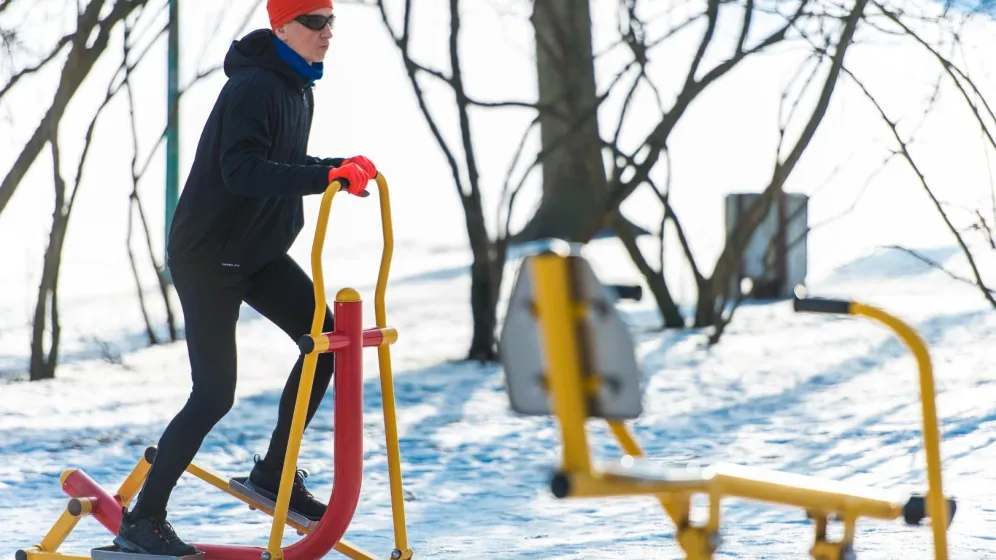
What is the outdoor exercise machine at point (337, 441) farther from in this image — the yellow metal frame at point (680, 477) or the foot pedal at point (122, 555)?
the yellow metal frame at point (680, 477)

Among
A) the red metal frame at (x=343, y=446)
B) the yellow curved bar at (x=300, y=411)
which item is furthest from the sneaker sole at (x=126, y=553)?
the yellow curved bar at (x=300, y=411)

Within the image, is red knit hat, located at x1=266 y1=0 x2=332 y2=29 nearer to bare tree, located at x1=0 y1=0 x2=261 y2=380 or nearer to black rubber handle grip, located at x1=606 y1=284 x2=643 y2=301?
black rubber handle grip, located at x1=606 y1=284 x2=643 y2=301

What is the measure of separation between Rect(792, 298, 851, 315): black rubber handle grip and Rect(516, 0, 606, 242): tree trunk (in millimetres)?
5281

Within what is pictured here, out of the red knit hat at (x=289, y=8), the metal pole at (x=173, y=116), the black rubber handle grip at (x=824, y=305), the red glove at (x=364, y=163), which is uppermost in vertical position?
the metal pole at (x=173, y=116)

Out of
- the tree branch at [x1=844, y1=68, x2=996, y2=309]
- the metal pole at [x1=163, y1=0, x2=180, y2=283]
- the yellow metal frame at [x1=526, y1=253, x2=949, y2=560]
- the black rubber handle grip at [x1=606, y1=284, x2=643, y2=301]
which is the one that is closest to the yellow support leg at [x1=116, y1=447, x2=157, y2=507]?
the yellow metal frame at [x1=526, y1=253, x2=949, y2=560]

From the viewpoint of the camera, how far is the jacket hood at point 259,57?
12.2ft

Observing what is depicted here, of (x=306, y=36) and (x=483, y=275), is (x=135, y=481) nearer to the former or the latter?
(x=306, y=36)

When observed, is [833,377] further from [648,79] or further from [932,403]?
[932,403]

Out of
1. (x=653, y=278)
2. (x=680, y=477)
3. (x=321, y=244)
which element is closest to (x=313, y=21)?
(x=321, y=244)

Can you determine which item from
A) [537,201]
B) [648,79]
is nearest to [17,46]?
[648,79]

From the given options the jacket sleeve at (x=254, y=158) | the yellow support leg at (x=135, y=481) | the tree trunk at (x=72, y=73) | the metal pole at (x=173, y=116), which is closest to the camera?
the jacket sleeve at (x=254, y=158)

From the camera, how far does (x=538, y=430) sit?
6625 mm

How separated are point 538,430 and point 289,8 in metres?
3.32

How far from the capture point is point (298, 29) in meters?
3.74
